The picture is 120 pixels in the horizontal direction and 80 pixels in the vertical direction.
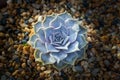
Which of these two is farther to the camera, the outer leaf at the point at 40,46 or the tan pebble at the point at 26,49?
the tan pebble at the point at 26,49

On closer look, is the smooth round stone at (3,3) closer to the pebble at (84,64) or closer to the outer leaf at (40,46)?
the outer leaf at (40,46)

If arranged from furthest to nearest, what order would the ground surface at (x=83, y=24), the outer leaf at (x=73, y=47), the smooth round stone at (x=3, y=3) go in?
the smooth round stone at (x=3, y=3), the ground surface at (x=83, y=24), the outer leaf at (x=73, y=47)

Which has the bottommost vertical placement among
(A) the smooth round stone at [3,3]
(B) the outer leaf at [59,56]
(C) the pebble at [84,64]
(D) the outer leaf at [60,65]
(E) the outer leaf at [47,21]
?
(C) the pebble at [84,64]

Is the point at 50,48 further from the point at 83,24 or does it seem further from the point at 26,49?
the point at 83,24

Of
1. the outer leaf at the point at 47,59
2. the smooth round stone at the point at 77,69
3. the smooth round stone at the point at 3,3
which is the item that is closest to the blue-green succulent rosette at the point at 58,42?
the outer leaf at the point at 47,59

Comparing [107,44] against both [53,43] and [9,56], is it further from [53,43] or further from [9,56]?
[9,56]

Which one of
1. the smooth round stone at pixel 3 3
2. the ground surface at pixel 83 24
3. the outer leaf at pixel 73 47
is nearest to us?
the outer leaf at pixel 73 47

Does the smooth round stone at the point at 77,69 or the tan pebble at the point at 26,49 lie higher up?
the tan pebble at the point at 26,49

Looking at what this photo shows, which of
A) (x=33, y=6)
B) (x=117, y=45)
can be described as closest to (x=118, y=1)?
(x=117, y=45)

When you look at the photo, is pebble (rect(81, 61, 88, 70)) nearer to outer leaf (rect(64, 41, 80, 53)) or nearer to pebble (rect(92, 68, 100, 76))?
pebble (rect(92, 68, 100, 76))
